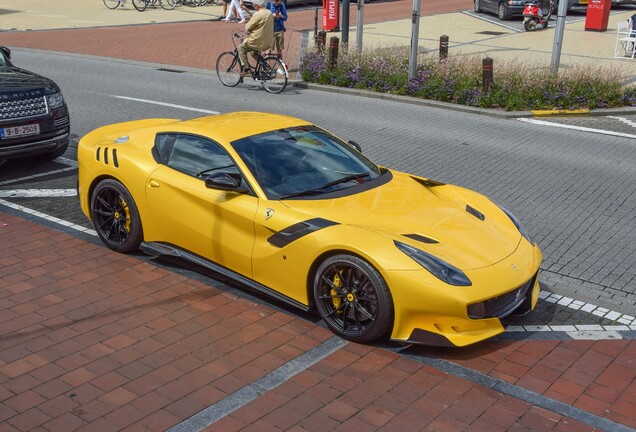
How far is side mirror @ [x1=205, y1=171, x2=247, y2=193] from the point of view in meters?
6.92

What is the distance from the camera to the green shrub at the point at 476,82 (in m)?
16.0

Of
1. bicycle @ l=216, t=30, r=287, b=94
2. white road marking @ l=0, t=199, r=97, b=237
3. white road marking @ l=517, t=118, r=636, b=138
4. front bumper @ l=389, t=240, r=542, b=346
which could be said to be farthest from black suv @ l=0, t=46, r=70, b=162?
white road marking @ l=517, t=118, r=636, b=138

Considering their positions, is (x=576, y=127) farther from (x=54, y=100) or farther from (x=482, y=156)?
(x=54, y=100)

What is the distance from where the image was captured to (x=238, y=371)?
19.1 ft

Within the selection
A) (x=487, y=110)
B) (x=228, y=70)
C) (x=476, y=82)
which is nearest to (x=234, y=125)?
(x=487, y=110)

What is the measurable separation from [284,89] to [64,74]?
5.47m

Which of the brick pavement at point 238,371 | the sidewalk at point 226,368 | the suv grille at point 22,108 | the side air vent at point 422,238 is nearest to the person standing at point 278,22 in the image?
the suv grille at point 22,108

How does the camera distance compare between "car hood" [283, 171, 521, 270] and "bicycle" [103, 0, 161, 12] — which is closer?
"car hood" [283, 171, 521, 270]

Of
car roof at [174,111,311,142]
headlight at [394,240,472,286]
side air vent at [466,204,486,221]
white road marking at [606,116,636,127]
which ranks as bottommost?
white road marking at [606,116,636,127]

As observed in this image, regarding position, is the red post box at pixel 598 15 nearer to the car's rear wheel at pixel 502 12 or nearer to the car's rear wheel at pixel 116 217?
the car's rear wheel at pixel 502 12

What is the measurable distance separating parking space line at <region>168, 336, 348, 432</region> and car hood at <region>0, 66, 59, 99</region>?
6284 mm

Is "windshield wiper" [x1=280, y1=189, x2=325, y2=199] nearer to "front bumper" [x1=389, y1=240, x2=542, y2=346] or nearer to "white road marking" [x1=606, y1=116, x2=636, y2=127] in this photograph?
"front bumper" [x1=389, y1=240, x2=542, y2=346]

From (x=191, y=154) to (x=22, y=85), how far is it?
14.6 ft

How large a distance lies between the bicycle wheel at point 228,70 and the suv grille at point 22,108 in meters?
7.74
